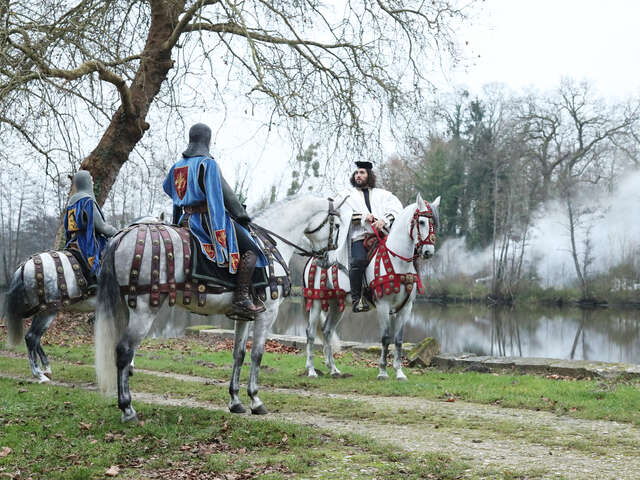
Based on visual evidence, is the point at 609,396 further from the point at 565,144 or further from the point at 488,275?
the point at 565,144

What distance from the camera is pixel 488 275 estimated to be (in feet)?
134

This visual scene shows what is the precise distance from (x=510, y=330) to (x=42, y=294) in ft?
64.0

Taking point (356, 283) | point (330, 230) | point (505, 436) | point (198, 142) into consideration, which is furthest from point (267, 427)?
point (356, 283)

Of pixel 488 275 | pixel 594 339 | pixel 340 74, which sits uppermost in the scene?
pixel 340 74

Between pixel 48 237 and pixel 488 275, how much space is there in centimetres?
3519

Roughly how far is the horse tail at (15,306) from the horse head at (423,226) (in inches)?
209

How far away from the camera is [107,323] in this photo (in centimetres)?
540

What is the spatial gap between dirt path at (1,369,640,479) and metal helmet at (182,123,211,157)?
2695mm

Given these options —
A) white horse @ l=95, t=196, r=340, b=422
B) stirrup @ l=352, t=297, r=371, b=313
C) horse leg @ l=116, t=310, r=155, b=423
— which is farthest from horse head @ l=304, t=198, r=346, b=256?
stirrup @ l=352, t=297, r=371, b=313

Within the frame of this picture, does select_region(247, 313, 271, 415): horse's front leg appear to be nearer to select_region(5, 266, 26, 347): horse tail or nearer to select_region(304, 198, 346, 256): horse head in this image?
select_region(304, 198, 346, 256): horse head

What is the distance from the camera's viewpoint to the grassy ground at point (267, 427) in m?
4.39

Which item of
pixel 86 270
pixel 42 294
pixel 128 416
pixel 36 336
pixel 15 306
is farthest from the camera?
pixel 86 270

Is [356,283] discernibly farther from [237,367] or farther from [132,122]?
[132,122]

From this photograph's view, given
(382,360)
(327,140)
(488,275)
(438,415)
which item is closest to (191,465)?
(438,415)
